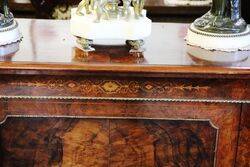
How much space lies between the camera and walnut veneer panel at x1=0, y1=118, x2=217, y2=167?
3.28 ft

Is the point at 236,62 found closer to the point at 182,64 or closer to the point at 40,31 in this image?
the point at 182,64

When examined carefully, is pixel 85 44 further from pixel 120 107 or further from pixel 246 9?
pixel 246 9

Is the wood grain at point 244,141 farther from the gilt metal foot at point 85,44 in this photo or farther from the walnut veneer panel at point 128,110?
Answer: the gilt metal foot at point 85,44

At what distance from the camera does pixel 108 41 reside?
1074 mm

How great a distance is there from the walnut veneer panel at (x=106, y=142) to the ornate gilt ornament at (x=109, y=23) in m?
0.17

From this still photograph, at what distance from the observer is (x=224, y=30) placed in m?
1.01

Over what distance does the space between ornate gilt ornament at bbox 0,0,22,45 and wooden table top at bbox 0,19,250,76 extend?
0.9 inches

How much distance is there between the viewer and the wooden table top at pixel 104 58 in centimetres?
92

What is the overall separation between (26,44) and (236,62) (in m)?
0.45

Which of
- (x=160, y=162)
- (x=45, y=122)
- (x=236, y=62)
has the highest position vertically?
(x=236, y=62)

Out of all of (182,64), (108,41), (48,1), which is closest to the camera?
(182,64)

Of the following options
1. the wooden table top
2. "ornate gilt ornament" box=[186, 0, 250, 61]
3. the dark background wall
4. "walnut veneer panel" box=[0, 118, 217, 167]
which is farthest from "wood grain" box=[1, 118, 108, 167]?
the dark background wall

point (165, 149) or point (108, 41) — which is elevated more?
point (108, 41)

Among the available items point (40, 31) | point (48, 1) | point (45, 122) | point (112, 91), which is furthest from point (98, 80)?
point (48, 1)
